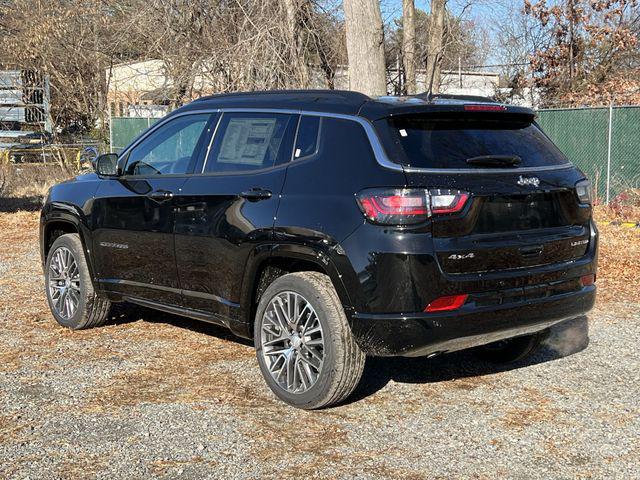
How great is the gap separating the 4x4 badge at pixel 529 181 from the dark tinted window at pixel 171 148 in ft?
7.39

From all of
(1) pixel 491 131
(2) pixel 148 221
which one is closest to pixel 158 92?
(2) pixel 148 221

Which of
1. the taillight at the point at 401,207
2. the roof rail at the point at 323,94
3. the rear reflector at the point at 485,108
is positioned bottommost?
the taillight at the point at 401,207

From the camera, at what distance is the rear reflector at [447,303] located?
466 cm

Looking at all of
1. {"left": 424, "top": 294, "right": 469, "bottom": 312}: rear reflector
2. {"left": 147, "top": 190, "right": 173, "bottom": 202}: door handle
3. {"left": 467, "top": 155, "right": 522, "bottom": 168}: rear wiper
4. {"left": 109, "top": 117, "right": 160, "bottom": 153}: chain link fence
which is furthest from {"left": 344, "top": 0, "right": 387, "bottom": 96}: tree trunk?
{"left": 109, "top": 117, "right": 160, "bottom": 153}: chain link fence

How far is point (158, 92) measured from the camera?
72.1 feet

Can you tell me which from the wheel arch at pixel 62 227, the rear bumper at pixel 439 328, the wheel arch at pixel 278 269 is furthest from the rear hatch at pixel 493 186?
the wheel arch at pixel 62 227

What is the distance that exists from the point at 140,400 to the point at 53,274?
7.96 feet

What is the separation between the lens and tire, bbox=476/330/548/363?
602cm

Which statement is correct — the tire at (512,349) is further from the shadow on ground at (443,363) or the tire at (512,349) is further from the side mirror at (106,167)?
the side mirror at (106,167)

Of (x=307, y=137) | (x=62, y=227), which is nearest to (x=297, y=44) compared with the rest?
(x=62, y=227)

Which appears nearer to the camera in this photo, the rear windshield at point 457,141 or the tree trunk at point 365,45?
the rear windshield at point 457,141

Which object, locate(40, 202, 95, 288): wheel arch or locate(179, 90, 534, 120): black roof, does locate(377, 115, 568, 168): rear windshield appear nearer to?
locate(179, 90, 534, 120): black roof

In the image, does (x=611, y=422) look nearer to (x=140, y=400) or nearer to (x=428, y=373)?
(x=428, y=373)

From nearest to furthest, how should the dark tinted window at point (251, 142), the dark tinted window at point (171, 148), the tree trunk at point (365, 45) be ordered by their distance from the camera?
the dark tinted window at point (251, 142) → the dark tinted window at point (171, 148) → the tree trunk at point (365, 45)
